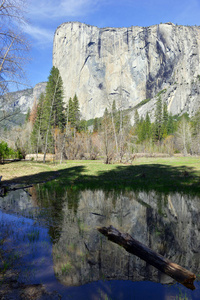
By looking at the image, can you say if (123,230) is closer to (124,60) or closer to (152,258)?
(152,258)

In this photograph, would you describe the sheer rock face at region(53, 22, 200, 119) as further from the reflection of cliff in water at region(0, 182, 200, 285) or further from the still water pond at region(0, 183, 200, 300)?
Answer: the still water pond at region(0, 183, 200, 300)

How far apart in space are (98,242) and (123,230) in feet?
3.50

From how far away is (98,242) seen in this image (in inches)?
215

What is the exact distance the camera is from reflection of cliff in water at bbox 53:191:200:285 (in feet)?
13.6

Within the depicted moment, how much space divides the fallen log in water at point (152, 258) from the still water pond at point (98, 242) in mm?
104

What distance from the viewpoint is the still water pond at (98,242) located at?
3.73m

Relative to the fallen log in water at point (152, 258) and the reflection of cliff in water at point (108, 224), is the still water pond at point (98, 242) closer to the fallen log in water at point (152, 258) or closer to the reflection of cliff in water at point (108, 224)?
the reflection of cliff in water at point (108, 224)

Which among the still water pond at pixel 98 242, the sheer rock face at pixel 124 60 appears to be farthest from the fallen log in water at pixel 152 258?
the sheer rock face at pixel 124 60

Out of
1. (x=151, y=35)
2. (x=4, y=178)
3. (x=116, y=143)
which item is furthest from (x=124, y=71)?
(x=4, y=178)

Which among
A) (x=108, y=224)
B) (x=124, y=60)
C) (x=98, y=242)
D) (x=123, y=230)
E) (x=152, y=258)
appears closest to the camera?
(x=152, y=258)

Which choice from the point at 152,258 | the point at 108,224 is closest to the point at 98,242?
the point at 108,224

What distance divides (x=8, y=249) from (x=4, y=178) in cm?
1260

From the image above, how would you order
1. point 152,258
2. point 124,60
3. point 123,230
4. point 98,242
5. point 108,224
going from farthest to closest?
point 124,60, point 108,224, point 123,230, point 98,242, point 152,258

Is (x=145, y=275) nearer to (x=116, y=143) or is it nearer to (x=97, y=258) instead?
(x=97, y=258)
